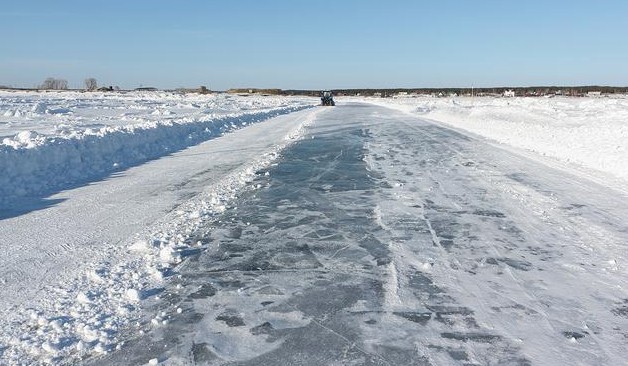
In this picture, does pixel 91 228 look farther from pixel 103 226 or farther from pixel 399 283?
pixel 399 283

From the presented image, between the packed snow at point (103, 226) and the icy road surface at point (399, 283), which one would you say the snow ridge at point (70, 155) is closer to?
the packed snow at point (103, 226)

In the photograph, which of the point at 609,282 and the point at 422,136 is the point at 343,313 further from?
the point at 422,136

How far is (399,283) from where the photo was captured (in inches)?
201

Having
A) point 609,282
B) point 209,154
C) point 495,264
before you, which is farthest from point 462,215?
point 209,154

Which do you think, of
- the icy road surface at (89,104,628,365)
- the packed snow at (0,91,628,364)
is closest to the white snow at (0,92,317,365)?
the packed snow at (0,91,628,364)

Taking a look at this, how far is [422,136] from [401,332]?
19.0 m

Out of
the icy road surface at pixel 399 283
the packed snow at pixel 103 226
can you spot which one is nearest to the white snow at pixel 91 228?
the packed snow at pixel 103 226

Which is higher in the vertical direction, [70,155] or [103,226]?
[70,155]

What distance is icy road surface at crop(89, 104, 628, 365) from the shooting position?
378 centimetres

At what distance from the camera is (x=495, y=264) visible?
→ 5.66 meters

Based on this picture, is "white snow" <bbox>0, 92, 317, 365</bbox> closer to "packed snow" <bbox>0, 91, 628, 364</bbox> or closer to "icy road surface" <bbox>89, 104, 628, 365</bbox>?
"packed snow" <bbox>0, 91, 628, 364</bbox>

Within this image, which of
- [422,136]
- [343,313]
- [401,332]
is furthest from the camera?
[422,136]

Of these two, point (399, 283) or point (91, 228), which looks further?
point (91, 228)

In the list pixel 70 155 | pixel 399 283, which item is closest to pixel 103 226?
pixel 399 283
